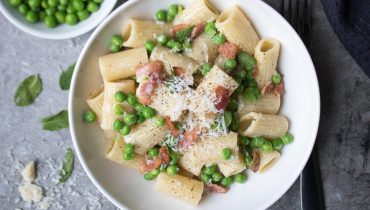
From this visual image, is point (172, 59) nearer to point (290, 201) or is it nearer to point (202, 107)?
point (202, 107)

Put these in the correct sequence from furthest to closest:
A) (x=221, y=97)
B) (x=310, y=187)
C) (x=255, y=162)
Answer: (x=310, y=187) → (x=255, y=162) → (x=221, y=97)

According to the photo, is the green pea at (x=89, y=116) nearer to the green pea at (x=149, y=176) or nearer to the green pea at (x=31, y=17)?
the green pea at (x=149, y=176)

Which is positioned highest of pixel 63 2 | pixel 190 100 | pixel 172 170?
pixel 63 2

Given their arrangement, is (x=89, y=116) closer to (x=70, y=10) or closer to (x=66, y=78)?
(x=66, y=78)

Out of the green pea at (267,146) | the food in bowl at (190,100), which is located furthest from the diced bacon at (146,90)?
the green pea at (267,146)

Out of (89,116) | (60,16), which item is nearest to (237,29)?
(89,116)

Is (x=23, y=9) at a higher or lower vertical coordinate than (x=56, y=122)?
higher
